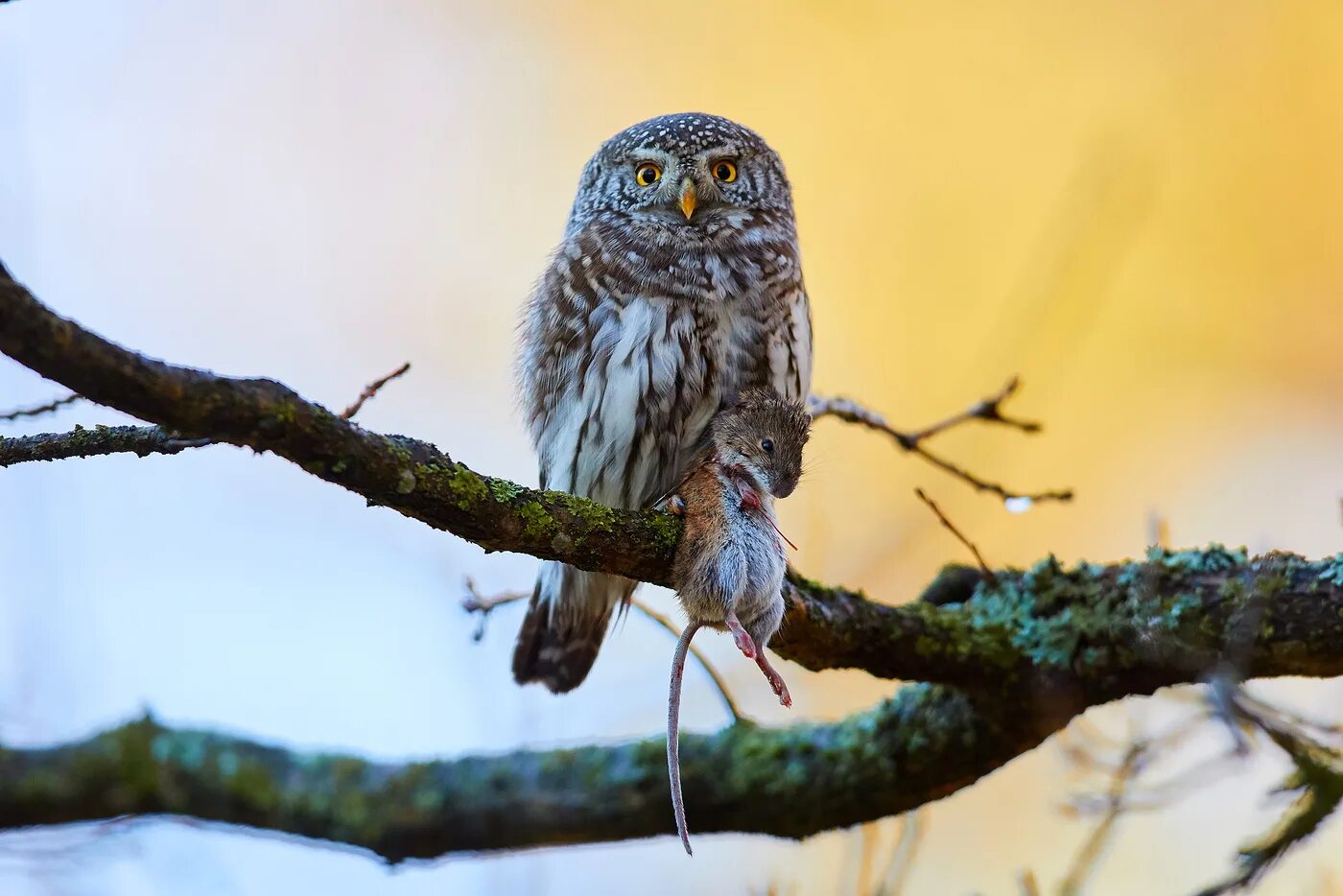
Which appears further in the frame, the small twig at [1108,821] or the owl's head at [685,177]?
the owl's head at [685,177]

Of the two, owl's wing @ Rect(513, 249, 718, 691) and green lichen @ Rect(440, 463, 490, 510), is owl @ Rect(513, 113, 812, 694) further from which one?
green lichen @ Rect(440, 463, 490, 510)

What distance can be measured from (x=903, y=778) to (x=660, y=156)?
2.28m

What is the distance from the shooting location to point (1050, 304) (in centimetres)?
313

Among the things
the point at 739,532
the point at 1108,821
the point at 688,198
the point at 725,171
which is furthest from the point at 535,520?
the point at 725,171

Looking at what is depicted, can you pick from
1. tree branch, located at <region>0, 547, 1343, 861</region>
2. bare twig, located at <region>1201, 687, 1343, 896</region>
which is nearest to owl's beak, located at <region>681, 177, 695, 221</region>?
tree branch, located at <region>0, 547, 1343, 861</region>

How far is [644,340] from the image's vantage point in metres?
3.54

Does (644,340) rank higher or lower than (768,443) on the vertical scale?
higher

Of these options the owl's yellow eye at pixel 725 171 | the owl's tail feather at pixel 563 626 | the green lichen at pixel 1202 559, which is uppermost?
the owl's yellow eye at pixel 725 171

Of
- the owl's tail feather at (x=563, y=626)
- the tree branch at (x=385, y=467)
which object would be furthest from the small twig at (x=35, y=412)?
the owl's tail feather at (x=563, y=626)

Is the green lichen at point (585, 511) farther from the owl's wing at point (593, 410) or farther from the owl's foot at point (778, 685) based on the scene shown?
the owl's wing at point (593, 410)

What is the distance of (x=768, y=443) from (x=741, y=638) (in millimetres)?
808

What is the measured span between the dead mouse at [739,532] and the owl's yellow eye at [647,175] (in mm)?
1169

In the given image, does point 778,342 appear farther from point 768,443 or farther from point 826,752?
point 826,752

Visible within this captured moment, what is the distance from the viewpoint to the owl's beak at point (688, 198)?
13.1ft
